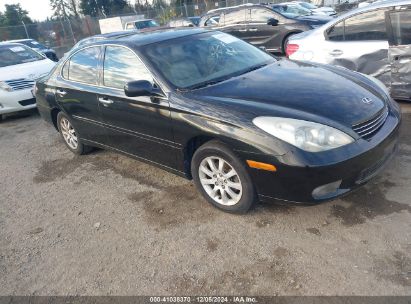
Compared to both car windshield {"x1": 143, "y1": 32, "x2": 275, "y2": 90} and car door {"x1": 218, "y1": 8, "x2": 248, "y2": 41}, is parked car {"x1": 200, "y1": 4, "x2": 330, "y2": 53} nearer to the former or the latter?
car door {"x1": 218, "y1": 8, "x2": 248, "y2": 41}

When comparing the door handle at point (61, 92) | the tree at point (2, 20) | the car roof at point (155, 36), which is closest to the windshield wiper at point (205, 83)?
the car roof at point (155, 36)

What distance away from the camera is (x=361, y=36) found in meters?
5.14

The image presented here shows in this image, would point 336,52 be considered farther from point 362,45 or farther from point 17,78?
point 17,78

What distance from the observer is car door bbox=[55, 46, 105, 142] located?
14.0ft

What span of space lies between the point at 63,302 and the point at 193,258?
1.01 meters

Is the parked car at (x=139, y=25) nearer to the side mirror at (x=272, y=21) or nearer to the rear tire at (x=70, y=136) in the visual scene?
the side mirror at (x=272, y=21)

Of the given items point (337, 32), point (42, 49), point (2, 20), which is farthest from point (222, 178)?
point (2, 20)

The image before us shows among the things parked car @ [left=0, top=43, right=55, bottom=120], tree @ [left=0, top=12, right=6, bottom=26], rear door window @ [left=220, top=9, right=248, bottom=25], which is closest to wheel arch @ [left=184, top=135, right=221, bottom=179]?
parked car @ [left=0, top=43, right=55, bottom=120]

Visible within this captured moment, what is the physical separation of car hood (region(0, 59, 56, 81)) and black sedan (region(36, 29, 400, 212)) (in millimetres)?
3837

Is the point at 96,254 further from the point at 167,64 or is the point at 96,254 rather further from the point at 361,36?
the point at 361,36

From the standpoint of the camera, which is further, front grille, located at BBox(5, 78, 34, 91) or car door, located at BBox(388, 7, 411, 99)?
front grille, located at BBox(5, 78, 34, 91)

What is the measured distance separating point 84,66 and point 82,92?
34 centimetres

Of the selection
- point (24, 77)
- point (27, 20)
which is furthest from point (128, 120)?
point (27, 20)

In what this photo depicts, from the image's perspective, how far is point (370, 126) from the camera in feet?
9.61
